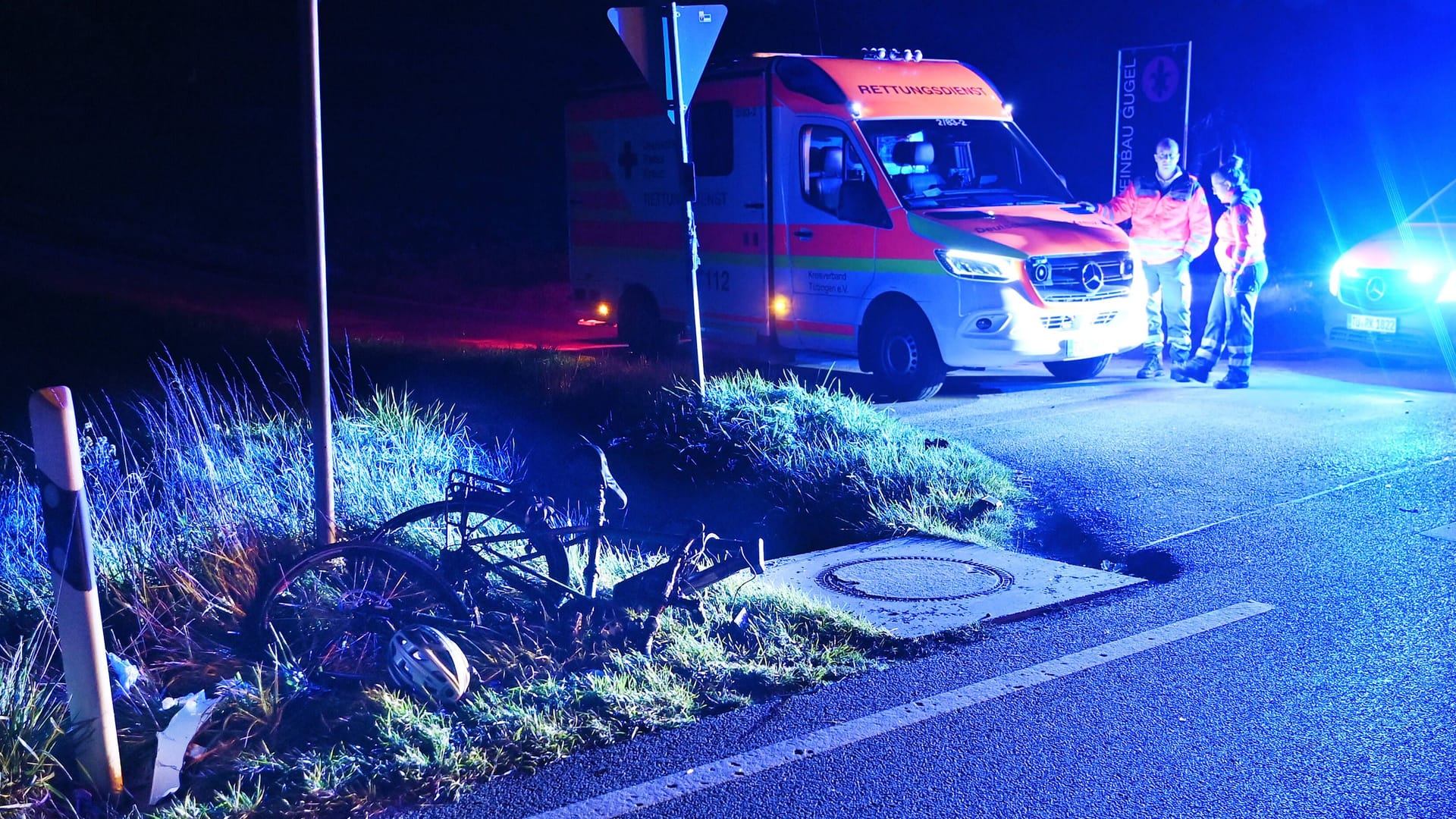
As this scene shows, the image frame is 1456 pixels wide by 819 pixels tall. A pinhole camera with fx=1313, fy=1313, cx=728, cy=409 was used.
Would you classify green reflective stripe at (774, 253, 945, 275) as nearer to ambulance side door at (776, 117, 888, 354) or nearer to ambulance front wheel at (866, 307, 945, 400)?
ambulance side door at (776, 117, 888, 354)

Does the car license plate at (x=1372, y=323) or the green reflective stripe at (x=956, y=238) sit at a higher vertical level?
the green reflective stripe at (x=956, y=238)

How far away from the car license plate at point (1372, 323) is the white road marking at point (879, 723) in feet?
21.7

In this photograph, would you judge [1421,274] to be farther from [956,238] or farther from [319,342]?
[319,342]

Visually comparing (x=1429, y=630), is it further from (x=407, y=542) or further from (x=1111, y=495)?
(x=407, y=542)

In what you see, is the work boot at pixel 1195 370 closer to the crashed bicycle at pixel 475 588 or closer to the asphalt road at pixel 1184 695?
the asphalt road at pixel 1184 695

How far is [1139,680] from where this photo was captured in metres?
4.54

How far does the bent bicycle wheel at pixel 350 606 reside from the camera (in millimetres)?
4559

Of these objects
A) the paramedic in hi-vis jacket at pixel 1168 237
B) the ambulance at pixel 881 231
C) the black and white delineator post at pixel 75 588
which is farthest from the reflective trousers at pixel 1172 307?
the black and white delineator post at pixel 75 588

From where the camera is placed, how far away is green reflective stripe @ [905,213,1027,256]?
32.5 feet

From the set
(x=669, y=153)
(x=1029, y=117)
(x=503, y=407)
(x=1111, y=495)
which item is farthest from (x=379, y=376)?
(x=1029, y=117)

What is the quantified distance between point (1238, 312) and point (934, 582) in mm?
6428

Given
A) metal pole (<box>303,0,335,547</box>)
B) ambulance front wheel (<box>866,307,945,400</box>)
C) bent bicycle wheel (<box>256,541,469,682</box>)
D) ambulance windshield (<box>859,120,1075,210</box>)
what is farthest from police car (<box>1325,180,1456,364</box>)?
metal pole (<box>303,0,335,547</box>)

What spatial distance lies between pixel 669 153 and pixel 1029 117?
52.5ft

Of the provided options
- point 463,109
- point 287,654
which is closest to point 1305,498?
point 287,654
